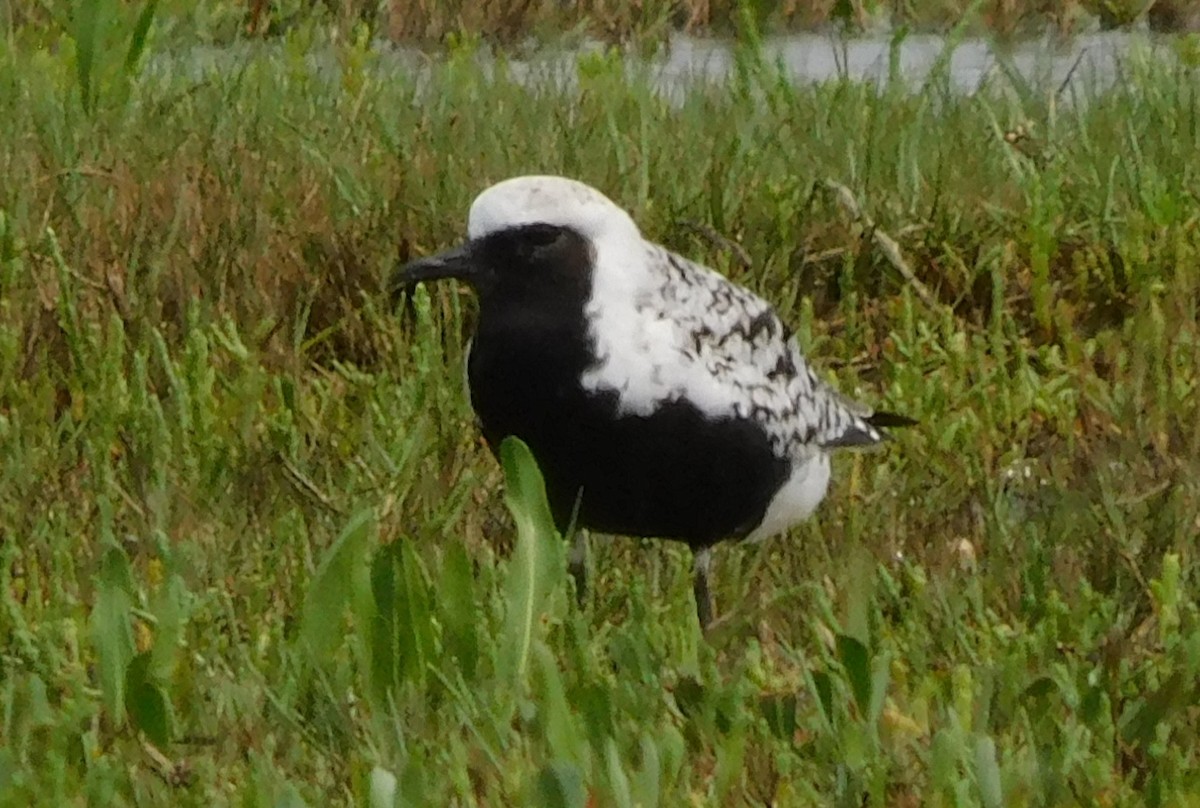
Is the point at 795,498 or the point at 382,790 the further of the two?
the point at 795,498

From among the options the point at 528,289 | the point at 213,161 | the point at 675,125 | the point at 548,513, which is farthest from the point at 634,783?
the point at 675,125

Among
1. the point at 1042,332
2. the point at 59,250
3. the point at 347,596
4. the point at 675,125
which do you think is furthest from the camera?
the point at 675,125

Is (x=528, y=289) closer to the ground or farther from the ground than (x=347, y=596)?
farther from the ground

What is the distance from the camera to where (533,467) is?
10.6ft

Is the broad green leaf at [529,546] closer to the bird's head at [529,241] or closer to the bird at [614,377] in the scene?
the bird at [614,377]

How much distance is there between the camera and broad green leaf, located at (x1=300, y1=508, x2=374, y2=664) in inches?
125

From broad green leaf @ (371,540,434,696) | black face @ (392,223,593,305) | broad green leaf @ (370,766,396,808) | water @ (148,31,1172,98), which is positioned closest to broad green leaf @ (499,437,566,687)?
broad green leaf @ (371,540,434,696)

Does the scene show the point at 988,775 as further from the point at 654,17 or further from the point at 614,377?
the point at 654,17

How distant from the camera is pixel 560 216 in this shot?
3559mm

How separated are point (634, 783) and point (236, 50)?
431 cm

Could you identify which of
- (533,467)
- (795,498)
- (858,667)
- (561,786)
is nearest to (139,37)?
(795,498)

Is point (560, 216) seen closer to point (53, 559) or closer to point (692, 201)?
point (53, 559)

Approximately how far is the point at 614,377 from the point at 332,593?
0.57 m

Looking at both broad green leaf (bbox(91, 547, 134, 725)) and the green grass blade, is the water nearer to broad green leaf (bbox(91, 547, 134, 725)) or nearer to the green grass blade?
the green grass blade
